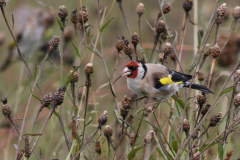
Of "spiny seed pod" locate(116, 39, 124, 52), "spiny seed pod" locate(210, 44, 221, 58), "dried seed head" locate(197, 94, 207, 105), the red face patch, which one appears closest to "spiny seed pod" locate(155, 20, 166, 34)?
"spiny seed pod" locate(116, 39, 124, 52)

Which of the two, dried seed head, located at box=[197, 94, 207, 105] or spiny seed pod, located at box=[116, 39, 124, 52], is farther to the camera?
spiny seed pod, located at box=[116, 39, 124, 52]

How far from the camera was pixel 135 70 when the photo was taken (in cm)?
284

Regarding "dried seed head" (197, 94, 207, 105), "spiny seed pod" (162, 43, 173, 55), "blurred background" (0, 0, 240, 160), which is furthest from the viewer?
"blurred background" (0, 0, 240, 160)

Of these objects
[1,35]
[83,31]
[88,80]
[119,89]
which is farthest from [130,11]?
[88,80]

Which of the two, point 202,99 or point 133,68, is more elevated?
point 133,68

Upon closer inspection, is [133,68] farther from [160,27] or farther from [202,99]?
[202,99]

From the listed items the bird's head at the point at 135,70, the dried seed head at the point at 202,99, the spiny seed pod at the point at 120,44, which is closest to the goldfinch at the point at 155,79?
the bird's head at the point at 135,70

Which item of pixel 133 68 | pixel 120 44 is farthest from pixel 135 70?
pixel 120 44

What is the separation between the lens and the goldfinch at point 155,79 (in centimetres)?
275

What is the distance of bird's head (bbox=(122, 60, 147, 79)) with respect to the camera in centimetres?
277

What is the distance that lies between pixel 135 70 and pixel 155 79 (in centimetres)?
22

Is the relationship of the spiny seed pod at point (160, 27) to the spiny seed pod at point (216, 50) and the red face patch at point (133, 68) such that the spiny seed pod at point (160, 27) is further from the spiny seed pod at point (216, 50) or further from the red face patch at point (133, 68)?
the red face patch at point (133, 68)

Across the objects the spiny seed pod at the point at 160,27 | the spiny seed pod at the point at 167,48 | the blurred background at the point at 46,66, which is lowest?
the spiny seed pod at the point at 167,48

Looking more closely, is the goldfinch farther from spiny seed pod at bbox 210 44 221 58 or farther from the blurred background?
spiny seed pod at bbox 210 44 221 58
